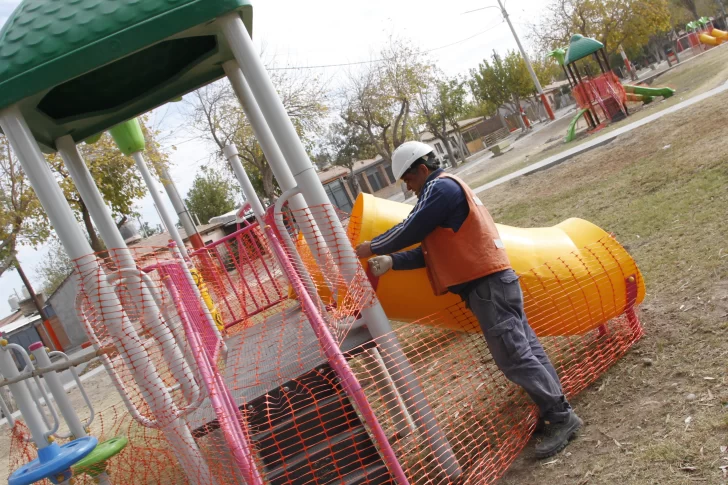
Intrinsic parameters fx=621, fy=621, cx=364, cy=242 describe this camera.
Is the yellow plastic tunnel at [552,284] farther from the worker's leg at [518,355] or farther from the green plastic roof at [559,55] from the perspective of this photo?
the green plastic roof at [559,55]

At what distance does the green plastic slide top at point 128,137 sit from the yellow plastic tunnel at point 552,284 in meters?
5.93

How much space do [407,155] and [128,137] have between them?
6.93 metres

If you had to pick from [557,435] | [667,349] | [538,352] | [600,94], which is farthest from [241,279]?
[600,94]

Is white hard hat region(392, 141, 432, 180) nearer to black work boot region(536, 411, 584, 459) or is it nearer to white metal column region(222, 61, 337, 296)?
white metal column region(222, 61, 337, 296)

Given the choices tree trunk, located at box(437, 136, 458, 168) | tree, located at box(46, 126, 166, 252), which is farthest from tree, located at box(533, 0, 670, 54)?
tree, located at box(46, 126, 166, 252)

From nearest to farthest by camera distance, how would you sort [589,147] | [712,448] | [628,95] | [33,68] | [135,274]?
[712,448], [33,68], [135,274], [589,147], [628,95]

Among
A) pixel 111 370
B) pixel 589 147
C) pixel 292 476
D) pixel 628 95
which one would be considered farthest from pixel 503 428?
pixel 628 95

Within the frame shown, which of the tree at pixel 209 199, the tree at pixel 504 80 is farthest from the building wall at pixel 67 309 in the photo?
the tree at pixel 504 80

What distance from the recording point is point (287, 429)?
3.97 meters

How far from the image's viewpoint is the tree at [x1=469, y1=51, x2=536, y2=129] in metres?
67.0

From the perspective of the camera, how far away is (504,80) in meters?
67.6

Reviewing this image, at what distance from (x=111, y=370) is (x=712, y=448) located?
131 inches

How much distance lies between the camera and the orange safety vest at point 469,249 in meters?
3.84

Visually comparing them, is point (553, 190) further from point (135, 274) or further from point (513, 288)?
point (135, 274)
